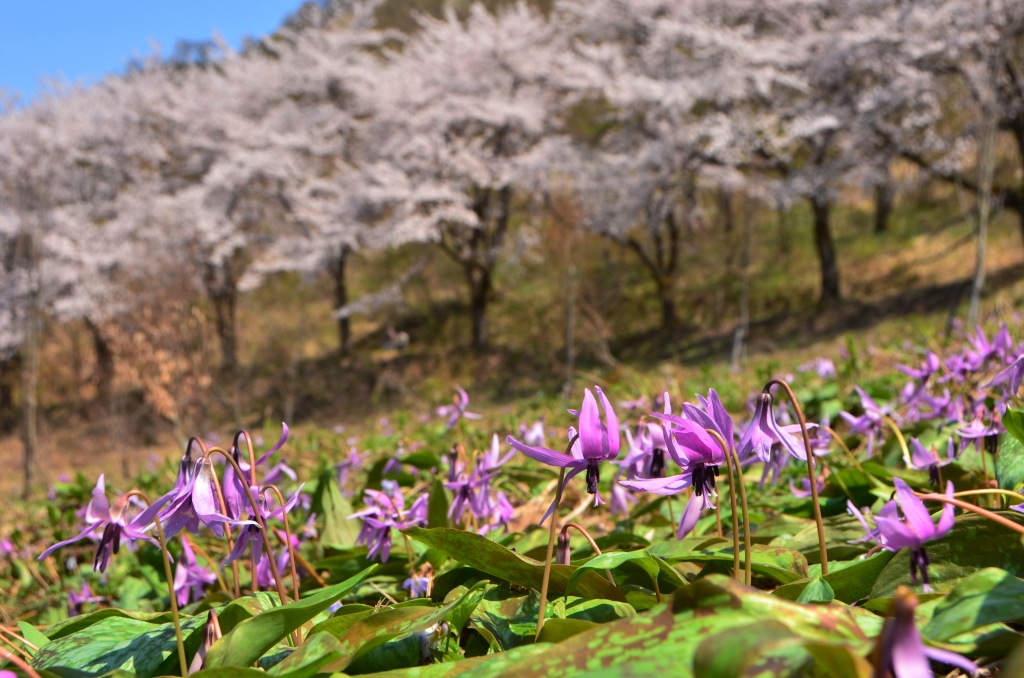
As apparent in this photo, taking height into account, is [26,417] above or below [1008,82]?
below

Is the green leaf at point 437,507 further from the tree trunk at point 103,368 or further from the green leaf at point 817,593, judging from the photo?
the tree trunk at point 103,368

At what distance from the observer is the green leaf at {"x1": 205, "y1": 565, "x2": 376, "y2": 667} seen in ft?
2.87

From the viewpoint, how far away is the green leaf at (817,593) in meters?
0.95

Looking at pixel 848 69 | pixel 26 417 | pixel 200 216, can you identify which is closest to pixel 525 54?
pixel 848 69

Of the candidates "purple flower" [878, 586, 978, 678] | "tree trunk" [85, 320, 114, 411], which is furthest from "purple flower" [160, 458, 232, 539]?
"tree trunk" [85, 320, 114, 411]

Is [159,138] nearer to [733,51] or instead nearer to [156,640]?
[733,51]

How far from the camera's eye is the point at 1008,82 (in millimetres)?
12547

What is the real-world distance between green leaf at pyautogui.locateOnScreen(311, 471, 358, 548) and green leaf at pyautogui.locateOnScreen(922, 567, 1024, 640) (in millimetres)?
1671

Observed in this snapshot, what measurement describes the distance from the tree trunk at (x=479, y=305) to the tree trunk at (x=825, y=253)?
7.38 meters

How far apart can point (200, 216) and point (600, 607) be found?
20.0 meters

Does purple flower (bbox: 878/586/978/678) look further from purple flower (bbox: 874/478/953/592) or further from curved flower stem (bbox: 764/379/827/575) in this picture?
curved flower stem (bbox: 764/379/827/575)

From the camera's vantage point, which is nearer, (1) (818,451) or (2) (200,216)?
(1) (818,451)

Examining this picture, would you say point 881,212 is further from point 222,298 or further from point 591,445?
point 591,445

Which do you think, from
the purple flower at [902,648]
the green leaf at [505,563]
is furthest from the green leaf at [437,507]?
the purple flower at [902,648]
